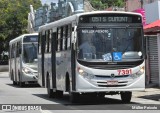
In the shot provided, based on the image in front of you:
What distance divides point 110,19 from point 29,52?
1446 centimetres

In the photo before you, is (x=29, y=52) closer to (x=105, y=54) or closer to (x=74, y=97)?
(x=74, y=97)

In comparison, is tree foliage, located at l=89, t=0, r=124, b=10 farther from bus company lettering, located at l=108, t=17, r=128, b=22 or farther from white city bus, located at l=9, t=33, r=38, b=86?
bus company lettering, located at l=108, t=17, r=128, b=22

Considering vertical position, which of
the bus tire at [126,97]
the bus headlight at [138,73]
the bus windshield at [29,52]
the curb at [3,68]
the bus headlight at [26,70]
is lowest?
the curb at [3,68]

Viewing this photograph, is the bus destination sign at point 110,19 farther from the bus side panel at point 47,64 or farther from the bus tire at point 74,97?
the bus side panel at point 47,64

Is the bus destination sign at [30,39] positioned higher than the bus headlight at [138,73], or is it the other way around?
the bus destination sign at [30,39]

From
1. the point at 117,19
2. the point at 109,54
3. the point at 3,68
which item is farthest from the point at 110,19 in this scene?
the point at 3,68

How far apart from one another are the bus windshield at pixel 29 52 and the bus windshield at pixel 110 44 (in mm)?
14400

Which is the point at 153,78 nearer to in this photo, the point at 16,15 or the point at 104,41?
the point at 104,41

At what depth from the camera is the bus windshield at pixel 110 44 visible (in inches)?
701

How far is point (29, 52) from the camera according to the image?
3209cm

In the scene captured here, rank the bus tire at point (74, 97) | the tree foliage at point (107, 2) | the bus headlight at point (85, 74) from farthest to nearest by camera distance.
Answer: the tree foliage at point (107, 2) → the bus tire at point (74, 97) → the bus headlight at point (85, 74)

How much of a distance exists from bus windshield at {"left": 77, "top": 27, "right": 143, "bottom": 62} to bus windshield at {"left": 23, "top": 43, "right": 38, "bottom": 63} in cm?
1440

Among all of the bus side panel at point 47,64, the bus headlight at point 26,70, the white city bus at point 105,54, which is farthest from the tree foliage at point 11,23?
the white city bus at point 105,54

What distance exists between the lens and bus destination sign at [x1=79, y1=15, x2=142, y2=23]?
1816 cm
